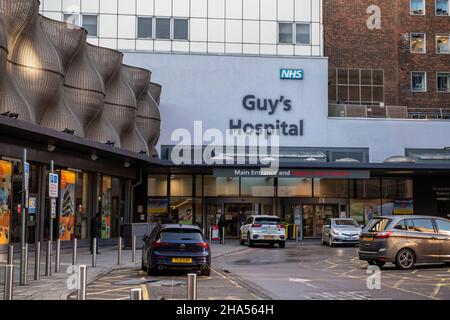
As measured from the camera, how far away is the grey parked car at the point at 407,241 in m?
18.5

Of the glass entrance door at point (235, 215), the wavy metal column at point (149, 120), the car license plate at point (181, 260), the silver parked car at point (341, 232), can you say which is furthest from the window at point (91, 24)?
the car license plate at point (181, 260)

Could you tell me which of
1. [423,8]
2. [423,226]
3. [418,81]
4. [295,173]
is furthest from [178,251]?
[423,8]

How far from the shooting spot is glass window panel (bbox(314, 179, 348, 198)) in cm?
4116

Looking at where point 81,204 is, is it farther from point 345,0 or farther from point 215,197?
point 345,0

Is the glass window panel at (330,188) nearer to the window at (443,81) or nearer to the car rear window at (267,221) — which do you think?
the car rear window at (267,221)

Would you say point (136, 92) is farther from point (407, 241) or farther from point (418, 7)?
point (418, 7)

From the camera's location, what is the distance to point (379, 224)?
19141 millimetres

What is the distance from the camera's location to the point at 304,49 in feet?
155

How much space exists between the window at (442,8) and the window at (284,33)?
14.9 meters

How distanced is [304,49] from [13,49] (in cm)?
2744

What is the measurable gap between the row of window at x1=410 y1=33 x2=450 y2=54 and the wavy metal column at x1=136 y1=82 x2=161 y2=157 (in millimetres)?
25700

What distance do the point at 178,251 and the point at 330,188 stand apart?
25.9 meters
